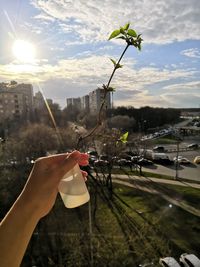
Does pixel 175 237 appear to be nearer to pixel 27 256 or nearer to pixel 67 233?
pixel 67 233

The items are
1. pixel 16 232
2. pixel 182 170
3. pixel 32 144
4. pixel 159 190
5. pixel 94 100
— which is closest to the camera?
pixel 16 232

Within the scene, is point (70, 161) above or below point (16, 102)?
above

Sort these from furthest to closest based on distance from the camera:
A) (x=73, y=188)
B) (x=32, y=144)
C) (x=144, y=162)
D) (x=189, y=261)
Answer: (x=144, y=162) → (x=32, y=144) → (x=189, y=261) → (x=73, y=188)

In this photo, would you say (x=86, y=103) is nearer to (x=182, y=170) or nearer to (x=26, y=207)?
(x=182, y=170)

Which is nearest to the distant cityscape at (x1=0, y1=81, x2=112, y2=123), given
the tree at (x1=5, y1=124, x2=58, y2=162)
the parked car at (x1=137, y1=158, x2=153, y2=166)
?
the parked car at (x1=137, y1=158, x2=153, y2=166)

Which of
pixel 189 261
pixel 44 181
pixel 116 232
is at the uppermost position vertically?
pixel 44 181

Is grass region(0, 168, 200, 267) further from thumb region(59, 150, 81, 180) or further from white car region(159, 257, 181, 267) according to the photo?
thumb region(59, 150, 81, 180)

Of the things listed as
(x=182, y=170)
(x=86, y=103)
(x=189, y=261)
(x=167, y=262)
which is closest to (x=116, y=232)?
(x=167, y=262)

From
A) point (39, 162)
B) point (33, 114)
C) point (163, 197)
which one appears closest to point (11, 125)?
point (33, 114)
